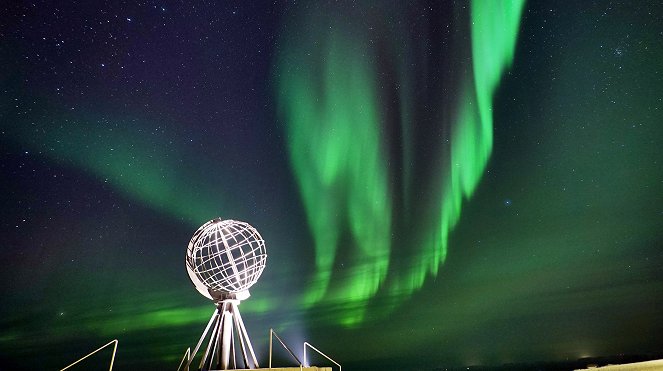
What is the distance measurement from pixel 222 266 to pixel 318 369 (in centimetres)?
406

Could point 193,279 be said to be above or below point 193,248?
below

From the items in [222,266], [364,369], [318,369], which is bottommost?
[318,369]

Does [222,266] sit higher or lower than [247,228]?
lower

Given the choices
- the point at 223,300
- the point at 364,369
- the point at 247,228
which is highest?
the point at 364,369

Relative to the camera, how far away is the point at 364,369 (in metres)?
98.7

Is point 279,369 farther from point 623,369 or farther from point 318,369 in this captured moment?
point 623,369

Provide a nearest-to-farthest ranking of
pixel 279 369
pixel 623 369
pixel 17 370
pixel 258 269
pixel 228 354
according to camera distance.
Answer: pixel 279 369, pixel 623 369, pixel 228 354, pixel 258 269, pixel 17 370

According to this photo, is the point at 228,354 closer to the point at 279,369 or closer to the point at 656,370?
the point at 279,369

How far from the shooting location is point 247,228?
41.1ft

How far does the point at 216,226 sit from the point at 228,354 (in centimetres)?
319

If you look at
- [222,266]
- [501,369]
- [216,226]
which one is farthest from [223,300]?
[501,369]

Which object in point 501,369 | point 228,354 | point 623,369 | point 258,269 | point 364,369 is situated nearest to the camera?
point 623,369

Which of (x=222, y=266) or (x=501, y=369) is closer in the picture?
(x=222, y=266)

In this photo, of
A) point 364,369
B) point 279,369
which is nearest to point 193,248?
point 279,369
